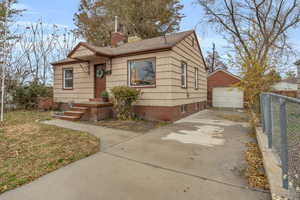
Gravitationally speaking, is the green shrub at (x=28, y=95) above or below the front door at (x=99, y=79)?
below

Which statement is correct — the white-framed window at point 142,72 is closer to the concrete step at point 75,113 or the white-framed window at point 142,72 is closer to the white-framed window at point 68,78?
the concrete step at point 75,113

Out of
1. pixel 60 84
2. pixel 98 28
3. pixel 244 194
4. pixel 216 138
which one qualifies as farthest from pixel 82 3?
pixel 244 194

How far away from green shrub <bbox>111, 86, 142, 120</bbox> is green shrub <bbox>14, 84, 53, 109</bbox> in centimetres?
649

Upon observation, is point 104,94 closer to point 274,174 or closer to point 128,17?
point 274,174

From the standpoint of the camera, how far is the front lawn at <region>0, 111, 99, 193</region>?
2592 mm

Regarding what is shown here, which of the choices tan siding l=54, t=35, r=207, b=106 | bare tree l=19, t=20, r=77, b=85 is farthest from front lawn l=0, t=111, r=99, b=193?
bare tree l=19, t=20, r=77, b=85

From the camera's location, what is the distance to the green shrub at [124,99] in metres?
6.85

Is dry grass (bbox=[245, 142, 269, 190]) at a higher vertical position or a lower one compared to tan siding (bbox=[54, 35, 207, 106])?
lower

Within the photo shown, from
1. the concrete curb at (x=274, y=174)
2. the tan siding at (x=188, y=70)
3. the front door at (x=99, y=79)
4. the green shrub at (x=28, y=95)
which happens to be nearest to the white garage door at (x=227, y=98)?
the tan siding at (x=188, y=70)

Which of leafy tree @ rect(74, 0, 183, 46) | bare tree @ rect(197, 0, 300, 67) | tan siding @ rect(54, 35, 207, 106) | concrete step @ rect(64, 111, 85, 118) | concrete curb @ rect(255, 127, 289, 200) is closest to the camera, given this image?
concrete curb @ rect(255, 127, 289, 200)

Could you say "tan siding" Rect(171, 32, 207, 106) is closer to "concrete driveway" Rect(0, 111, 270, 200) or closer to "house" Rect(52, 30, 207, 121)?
"house" Rect(52, 30, 207, 121)

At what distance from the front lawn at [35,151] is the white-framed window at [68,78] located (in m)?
5.38

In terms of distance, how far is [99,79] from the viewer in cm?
895

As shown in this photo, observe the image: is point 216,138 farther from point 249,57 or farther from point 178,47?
point 178,47
